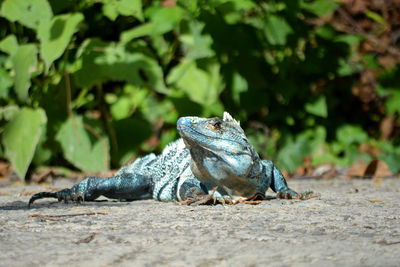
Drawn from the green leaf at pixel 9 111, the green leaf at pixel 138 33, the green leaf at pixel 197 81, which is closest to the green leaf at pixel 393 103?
the green leaf at pixel 197 81

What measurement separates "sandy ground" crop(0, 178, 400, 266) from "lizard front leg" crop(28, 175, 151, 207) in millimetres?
125

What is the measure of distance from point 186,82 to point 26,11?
1820 millimetres

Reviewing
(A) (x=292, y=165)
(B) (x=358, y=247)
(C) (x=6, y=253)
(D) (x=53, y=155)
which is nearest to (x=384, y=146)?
(A) (x=292, y=165)

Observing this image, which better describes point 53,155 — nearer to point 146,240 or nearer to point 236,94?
point 236,94

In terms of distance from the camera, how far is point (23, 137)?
5.75 meters

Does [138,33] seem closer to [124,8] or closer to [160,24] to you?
[160,24]

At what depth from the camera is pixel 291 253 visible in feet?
7.41

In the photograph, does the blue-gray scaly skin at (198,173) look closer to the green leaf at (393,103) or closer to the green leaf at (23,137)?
the green leaf at (23,137)

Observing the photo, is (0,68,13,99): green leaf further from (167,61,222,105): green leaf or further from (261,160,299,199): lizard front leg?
(261,160,299,199): lizard front leg

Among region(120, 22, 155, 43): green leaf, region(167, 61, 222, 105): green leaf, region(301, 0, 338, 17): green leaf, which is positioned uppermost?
region(301, 0, 338, 17): green leaf

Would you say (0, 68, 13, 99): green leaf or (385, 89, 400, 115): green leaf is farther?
(385, 89, 400, 115): green leaf

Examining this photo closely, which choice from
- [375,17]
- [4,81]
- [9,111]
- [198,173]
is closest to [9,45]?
[4,81]

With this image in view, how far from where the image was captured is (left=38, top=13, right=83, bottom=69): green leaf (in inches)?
214

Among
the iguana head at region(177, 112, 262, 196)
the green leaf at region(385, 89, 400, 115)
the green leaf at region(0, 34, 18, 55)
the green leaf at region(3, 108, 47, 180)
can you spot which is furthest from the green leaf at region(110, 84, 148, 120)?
the iguana head at region(177, 112, 262, 196)
